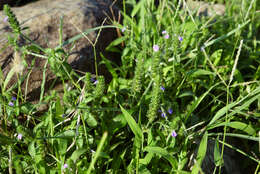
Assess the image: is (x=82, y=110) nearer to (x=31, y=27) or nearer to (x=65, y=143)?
(x=65, y=143)

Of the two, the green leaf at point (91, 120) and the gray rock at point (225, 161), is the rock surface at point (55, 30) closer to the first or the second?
the green leaf at point (91, 120)

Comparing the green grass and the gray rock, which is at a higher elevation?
the green grass

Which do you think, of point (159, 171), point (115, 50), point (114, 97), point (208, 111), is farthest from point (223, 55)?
point (159, 171)

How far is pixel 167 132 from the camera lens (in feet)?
5.69

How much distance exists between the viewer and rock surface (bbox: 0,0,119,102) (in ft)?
6.54

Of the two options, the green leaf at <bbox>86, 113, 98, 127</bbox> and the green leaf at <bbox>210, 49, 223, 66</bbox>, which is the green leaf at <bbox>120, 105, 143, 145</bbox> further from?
the green leaf at <bbox>210, 49, 223, 66</bbox>

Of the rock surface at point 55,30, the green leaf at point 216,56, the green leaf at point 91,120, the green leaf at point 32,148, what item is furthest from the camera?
the green leaf at point 216,56

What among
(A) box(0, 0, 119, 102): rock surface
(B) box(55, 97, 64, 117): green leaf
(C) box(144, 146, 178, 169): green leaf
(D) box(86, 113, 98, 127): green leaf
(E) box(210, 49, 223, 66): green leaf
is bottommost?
(C) box(144, 146, 178, 169): green leaf

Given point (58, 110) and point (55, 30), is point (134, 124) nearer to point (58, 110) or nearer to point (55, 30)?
point (58, 110)

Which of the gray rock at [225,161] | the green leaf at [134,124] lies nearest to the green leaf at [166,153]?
the green leaf at [134,124]

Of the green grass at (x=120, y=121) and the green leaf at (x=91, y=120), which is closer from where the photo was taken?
the green grass at (x=120, y=121)

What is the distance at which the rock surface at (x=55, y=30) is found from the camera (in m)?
1.99

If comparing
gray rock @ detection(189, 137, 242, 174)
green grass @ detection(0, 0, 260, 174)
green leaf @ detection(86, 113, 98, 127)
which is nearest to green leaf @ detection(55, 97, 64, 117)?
green grass @ detection(0, 0, 260, 174)

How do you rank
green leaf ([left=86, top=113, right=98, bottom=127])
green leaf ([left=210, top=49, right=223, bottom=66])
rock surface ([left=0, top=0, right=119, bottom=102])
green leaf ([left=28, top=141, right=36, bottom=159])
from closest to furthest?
1. green leaf ([left=28, top=141, right=36, bottom=159])
2. green leaf ([left=86, top=113, right=98, bottom=127])
3. rock surface ([left=0, top=0, right=119, bottom=102])
4. green leaf ([left=210, top=49, right=223, bottom=66])
